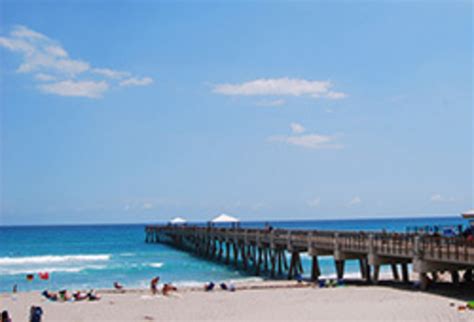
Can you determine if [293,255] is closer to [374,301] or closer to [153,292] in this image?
[153,292]

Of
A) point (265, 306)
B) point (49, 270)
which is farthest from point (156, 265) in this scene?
point (265, 306)

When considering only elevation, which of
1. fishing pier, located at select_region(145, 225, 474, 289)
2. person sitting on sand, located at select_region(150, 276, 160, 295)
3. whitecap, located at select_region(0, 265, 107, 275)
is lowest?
whitecap, located at select_region(0, 265, 107, 275)

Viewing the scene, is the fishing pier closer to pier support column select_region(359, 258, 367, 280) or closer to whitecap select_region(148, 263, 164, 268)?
pier support column select_region(359, 258, 367, 280)

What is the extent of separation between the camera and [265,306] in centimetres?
2080

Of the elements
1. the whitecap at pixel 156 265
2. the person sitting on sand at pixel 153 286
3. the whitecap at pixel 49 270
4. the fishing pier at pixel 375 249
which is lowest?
the whitecap at pixel 49 270

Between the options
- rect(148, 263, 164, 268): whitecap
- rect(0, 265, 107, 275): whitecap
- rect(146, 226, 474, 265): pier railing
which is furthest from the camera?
rect(148, 263, 164, 268): whitecap

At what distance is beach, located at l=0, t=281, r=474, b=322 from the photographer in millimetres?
18234

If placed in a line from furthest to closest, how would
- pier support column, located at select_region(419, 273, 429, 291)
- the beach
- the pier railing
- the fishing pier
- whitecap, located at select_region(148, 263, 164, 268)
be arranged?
1. whitecap, located at select_region(148, 263, 164, 268)
2. pier support column, located at select_region(419, 273, 429, 291)
3. the fishing pier
4. the pier railing
5. the beach

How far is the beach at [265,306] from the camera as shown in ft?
59.8

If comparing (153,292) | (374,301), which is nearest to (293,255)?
(153,292)

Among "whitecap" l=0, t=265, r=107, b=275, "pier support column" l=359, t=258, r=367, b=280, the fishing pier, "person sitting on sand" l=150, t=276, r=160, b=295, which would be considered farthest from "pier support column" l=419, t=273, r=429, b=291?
"whitecap" l=0, t=265, r=107, b=275

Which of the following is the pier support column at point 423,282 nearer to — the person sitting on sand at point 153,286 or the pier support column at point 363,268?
Answer: the pier support column at point 363,268

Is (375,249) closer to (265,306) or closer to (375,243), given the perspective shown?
(375,243)

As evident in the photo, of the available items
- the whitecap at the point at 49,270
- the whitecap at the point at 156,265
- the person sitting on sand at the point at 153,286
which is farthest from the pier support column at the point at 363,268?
the whitecap at the point at 49,270
